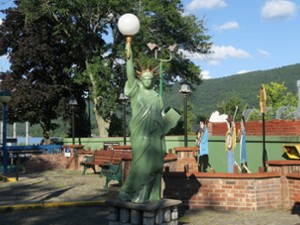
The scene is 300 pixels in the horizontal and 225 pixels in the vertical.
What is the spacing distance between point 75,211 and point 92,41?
20.1m

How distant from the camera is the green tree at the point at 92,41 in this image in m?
25.7

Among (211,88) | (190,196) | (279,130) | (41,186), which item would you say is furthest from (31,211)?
(211,88)

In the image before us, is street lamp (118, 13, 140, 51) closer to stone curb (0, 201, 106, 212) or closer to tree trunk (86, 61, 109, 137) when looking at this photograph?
stone curb (0, 201, 106, 212)

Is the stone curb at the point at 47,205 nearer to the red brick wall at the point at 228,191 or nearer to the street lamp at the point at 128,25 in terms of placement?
the red brick wall at the point at 228,191

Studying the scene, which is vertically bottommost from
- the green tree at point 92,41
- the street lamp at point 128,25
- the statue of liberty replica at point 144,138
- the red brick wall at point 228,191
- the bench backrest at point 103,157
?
the red brick wall at point 228,191

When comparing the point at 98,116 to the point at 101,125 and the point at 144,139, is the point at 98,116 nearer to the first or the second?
the point at 101,125

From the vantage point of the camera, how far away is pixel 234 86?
146500mm

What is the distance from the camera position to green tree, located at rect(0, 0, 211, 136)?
25.7 m

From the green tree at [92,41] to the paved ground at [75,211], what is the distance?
44.5ft

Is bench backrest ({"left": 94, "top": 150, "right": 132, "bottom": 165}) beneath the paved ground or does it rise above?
above

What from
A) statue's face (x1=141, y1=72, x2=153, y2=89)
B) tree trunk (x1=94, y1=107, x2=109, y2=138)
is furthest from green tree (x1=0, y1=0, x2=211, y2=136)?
statue's face (x1=141, y1=72, x2=153, y2=89)

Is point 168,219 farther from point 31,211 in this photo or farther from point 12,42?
point 12,42

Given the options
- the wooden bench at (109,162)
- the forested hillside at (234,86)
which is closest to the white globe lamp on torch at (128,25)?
the wooden bench at (109,162)

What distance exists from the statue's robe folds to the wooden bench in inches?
217
